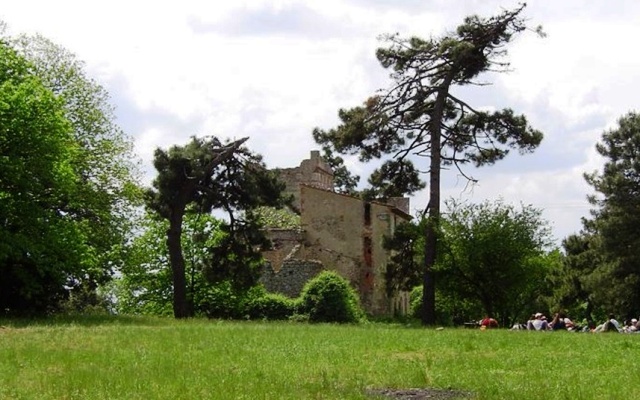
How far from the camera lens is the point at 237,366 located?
18156mm

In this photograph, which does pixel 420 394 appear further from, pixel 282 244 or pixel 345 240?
pixel 282 244

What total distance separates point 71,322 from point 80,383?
15206mm

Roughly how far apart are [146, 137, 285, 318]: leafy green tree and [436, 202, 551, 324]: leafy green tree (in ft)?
26.0

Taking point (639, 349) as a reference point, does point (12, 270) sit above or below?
above

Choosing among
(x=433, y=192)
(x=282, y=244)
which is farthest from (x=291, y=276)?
(x=433, y=192)

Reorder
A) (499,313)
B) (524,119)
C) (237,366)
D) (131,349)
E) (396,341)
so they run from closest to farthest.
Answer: (237,366) → (131,349) → (396,341) → (524,119) → (499,313)

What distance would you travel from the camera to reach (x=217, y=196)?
4119cm

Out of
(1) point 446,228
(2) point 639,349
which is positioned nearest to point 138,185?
(1) point 446,228

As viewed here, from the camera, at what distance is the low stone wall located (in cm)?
5981

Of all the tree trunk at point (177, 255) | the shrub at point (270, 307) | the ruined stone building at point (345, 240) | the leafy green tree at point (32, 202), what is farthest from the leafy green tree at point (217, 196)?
the ruined stone building at point (345, 240)

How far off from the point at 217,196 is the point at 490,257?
40.1 ft

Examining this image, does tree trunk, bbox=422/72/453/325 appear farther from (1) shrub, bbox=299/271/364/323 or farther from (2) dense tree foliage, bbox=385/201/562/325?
(1) shrub, bbox=299/271/364/323

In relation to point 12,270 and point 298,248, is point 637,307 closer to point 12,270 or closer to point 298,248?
point 298,248

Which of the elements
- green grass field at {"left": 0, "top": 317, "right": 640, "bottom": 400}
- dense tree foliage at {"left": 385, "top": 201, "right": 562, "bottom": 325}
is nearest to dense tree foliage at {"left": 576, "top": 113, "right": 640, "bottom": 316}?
dense tree foliage at {"left": 385, "top": 201, "right": 562, "bottom": 325}
